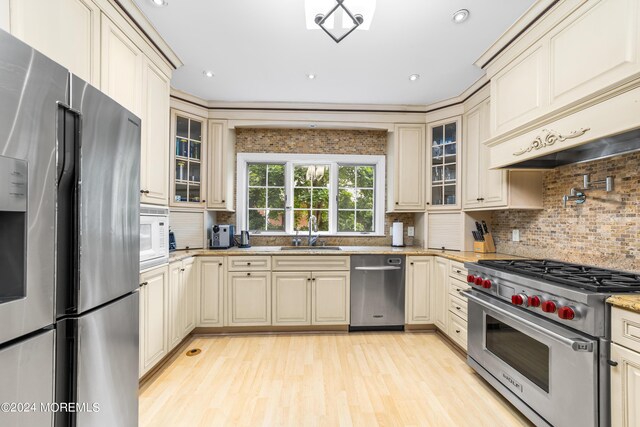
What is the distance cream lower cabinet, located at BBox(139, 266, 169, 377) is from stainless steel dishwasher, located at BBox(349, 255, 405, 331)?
1829 mm

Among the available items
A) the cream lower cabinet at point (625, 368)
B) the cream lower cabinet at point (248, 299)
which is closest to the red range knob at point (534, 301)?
the cream lower cabinet at point (625, 368)

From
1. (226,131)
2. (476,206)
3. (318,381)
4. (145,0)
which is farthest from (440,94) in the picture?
(318,381)

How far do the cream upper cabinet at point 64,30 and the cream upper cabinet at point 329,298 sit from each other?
249 cm

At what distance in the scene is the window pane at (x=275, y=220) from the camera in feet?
12.6

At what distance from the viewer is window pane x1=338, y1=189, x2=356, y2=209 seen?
389 cm

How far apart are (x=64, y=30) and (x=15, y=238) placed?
4.31 feet

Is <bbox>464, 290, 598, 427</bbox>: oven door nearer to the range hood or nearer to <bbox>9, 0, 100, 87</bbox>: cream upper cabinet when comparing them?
the range hood

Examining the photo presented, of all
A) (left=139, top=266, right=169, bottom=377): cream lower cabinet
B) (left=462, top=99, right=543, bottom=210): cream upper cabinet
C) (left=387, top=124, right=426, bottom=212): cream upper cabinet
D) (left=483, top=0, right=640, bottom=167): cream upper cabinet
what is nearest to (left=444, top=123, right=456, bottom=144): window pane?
(left=462, top=99, right=543, bottom=210): cream upper cabinet

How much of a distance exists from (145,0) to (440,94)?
111 inches

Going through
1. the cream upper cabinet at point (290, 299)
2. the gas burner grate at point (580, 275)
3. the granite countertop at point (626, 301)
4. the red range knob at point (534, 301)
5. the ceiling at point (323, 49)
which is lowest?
the cream upper cabinet at point (290, 299)

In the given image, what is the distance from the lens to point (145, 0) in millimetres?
1856

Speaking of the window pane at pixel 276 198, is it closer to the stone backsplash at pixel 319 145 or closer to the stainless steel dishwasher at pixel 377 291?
the stone backsplash at pixel 319 145

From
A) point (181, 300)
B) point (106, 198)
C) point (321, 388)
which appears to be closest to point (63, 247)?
point (106, 198)

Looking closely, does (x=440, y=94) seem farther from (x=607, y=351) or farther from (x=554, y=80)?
(x=607, y=351)
